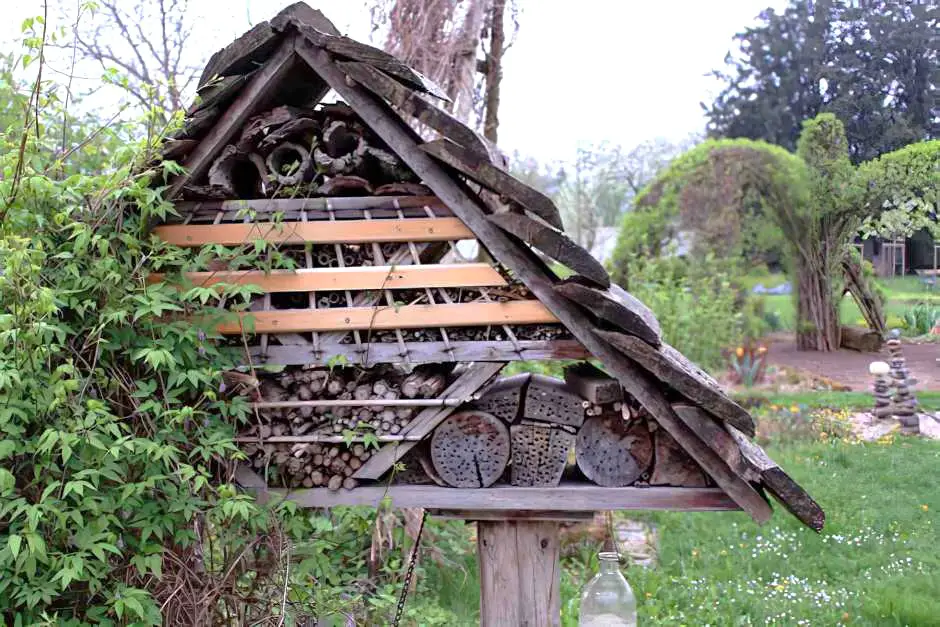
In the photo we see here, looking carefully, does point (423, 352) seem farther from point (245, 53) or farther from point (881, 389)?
point (881, 389)

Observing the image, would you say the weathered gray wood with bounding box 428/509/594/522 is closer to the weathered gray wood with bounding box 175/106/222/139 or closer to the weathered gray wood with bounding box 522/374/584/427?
the weathered gray wood with bounding box 522/374/584/427

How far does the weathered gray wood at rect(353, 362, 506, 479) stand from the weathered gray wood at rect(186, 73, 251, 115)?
1335mm

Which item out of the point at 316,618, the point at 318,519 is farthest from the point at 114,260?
the point at 318,519

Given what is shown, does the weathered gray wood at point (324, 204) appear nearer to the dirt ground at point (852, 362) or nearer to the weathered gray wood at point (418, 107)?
the weathered gray wood at point (418, 107)

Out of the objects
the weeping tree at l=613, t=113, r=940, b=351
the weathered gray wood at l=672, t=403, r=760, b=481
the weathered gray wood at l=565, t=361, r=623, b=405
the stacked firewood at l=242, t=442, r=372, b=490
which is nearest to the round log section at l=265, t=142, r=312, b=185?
the stacked firewood at l=242, t=442, r=372, b=490

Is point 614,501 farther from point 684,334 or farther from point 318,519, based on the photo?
point 684,334

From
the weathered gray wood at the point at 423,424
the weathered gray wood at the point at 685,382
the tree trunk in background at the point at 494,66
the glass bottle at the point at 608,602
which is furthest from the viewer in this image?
the tree trunk in background at the point at 494,66

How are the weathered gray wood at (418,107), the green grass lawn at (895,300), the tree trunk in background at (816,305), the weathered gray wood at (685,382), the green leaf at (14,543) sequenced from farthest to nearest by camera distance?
the tree trunk in background at (816,305) < the green grass lawn at (895,300) < the weathered gray wood at (418,107) < the weathered gray wood at (685,382) < the green leaf at (14,543)

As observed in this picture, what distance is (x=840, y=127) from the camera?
5.86 m

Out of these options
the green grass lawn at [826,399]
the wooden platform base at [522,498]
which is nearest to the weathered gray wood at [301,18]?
the wooden platform base at [522,498]

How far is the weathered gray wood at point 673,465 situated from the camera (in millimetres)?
3342

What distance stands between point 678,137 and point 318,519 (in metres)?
7.88

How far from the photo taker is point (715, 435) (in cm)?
307

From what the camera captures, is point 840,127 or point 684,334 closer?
point 840,127
